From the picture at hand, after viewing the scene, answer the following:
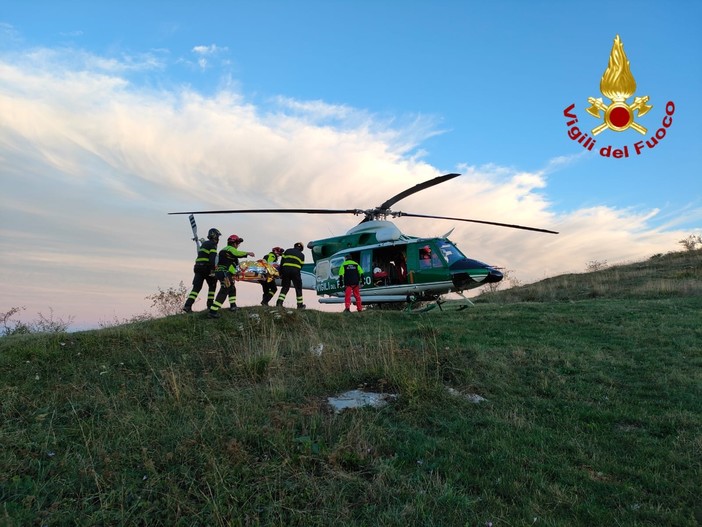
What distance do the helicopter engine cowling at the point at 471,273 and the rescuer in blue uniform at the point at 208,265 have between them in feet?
24.0

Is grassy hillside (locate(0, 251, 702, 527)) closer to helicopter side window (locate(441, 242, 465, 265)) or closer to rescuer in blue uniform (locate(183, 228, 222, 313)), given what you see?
rescuer in blue uniform (locate(183, 228, 222, 313))

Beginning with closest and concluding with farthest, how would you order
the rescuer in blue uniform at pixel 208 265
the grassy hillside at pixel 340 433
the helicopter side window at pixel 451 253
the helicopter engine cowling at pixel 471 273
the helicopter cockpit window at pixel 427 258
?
the grassy hillside at pixel 340 433 → the rescuer in blue uniform at pixel 208 265 → the helicopter engine cowling at pixel 471 273 → the helicopter side window at pixel 451 253 → the helicopter cockpit window at pixel 427 258

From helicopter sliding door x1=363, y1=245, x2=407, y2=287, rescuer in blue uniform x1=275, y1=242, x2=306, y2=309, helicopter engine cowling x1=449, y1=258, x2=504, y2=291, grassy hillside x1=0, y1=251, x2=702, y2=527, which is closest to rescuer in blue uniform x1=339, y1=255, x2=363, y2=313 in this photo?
helicopter sliding door x1=363, y1=245, x2=407, y2=287

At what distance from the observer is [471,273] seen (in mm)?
13602

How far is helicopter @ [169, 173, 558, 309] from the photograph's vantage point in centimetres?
1379

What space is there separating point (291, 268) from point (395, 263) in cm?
452

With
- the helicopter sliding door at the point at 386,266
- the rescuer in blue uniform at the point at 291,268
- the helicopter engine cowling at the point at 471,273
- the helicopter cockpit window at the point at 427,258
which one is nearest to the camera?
the rescuer in blue uniform at the point at 291,268

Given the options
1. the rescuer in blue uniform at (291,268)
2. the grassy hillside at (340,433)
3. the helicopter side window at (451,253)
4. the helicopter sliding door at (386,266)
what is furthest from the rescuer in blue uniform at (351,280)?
the grassy hillside at (340,433)

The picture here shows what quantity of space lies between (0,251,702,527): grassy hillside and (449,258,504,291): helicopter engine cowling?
4650 mm

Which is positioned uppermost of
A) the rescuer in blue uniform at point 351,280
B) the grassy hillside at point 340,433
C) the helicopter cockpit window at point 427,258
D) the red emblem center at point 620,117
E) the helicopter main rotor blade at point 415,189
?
the red emblem center at point 620,117

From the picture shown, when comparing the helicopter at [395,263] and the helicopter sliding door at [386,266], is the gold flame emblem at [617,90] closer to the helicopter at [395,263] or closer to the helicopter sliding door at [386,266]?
the helicopter at [395,263]

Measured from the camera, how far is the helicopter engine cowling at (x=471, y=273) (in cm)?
1357

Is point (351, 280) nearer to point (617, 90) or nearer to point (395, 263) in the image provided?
point (395, 263)

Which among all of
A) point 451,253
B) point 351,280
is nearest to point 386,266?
point 351,280
